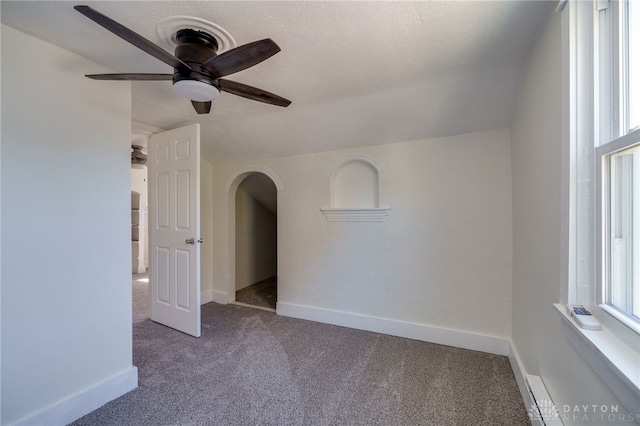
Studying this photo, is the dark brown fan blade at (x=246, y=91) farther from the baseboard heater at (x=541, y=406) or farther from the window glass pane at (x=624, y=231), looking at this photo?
the baseboard heater at (x=541, y=406)

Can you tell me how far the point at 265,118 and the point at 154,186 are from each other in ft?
4.76

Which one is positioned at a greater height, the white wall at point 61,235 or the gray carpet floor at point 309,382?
the white wall at point 61,235

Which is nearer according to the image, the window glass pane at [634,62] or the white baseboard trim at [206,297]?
the window glass pane at [634,62]

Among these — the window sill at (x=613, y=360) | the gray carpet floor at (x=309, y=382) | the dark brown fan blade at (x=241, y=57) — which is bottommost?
the gray carpet floor at (x=309, y=382)

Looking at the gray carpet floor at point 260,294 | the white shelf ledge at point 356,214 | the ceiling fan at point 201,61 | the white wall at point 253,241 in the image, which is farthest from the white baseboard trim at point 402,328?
the ceiling fan at point 201,61

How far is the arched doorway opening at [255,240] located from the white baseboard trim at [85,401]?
1741mm

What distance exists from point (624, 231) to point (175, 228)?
121 inches

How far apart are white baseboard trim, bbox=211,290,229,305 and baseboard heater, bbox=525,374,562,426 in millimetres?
3186

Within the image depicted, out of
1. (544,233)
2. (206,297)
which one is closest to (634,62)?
(544,233)

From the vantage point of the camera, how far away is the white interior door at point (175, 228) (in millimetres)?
2500

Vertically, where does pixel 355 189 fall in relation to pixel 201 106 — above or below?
below

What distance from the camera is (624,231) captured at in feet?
2.93

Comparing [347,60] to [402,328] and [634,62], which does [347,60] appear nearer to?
[634,62]

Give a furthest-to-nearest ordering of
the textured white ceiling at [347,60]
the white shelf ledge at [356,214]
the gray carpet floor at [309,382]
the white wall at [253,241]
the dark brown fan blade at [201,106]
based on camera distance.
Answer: the white wall at [253,241]
the white shelf ledge at [356,214]
the dark brown fan blade at [201,106]
the gray carpet floor at [309,382]
the textured white ceiling at [347,60]
